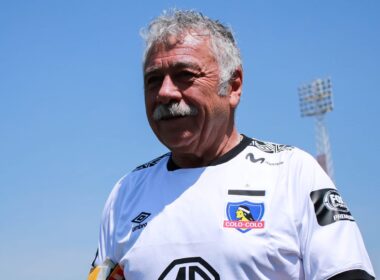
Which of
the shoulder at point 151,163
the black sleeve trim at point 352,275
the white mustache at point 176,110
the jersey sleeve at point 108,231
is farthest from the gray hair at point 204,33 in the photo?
the black sleeve trim at point 352,275

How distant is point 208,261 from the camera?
3355 mm

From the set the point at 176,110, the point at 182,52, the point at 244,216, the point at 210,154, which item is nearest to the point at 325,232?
the point at 244,216

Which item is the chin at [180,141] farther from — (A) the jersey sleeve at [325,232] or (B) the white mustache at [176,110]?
→ (A) the jersey sleeve at [325,232]

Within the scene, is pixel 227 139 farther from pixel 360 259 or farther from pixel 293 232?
pixel 360 259

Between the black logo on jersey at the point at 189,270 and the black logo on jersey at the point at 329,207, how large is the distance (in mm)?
606

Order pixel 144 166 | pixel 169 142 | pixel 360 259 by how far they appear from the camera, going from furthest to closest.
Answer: pixel 144 166
pixel 169 142
pixel 360 259

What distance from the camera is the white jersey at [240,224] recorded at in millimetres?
3260

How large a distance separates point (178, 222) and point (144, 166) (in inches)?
28.4

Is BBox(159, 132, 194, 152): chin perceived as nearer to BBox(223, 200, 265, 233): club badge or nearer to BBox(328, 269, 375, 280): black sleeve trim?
BBox(223, 200, 265, 233): club badge

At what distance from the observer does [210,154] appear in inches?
150

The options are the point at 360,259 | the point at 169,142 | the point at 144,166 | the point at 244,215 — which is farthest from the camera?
the point at 144,166

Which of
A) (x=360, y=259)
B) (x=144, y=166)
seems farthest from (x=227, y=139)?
(x=360, y=259)

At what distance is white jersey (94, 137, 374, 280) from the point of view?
10.7 feet

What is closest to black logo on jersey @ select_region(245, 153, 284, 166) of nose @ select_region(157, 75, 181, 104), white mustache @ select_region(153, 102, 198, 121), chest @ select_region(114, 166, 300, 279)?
chest @ select_region(114, 166, 300, 279)
